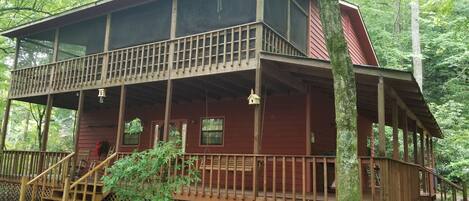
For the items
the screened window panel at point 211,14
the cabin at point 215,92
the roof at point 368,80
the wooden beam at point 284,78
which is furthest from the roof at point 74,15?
the roof at point 368,80

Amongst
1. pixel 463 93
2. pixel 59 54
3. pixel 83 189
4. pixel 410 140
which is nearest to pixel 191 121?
pixel 83 189

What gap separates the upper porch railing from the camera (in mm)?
9188

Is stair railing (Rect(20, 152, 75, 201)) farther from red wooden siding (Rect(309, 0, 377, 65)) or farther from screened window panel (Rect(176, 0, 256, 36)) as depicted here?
red wooden siding (Rect(309, 0, 377, 65))

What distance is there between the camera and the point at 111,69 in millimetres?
11664

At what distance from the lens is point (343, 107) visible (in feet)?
18.7

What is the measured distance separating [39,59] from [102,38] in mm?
3211

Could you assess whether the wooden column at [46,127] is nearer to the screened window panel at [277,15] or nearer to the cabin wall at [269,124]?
the cabin wall at [269,124]

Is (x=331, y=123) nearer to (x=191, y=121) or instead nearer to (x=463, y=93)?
(x=191, y=121)

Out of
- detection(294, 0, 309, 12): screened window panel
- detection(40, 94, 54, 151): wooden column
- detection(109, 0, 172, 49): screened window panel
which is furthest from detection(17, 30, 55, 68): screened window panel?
detection(294, 0, 309, 12): screened window panel

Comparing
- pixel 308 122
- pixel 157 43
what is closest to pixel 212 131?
pixel 308 122

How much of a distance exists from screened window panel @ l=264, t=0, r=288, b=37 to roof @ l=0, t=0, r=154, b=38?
3.77 meters

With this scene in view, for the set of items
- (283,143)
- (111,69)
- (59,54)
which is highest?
(59,54)

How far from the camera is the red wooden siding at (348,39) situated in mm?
13109

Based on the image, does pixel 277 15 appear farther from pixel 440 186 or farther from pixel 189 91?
pixel 440 186
